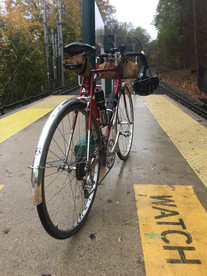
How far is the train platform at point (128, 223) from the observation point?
1876 millimetres

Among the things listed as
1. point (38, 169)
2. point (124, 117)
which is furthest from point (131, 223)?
point (124, 117)

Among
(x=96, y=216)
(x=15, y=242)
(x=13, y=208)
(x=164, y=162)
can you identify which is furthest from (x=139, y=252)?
(x=164, y=162)

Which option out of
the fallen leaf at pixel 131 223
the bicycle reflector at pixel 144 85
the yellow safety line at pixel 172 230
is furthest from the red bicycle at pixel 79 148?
the yellow safety line at pixel 172 230

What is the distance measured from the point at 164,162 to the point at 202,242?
5.74ft

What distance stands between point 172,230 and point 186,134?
3236 millimetres

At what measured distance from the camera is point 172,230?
2215 mm

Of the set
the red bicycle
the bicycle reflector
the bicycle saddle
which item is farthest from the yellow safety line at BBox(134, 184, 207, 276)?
the bicycle saddle

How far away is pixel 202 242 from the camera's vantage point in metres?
2.08

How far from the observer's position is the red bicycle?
168cm

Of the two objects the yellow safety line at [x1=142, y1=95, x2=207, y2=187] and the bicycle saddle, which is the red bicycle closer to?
the bicycle saddle

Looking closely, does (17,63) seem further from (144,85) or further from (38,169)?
(38,169)

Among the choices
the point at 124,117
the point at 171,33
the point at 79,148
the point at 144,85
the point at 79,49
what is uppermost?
the point at 171,33

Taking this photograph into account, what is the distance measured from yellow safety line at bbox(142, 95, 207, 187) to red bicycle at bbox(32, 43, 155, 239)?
4.76ft

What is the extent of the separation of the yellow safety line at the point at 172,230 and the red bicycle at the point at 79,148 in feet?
1.92
